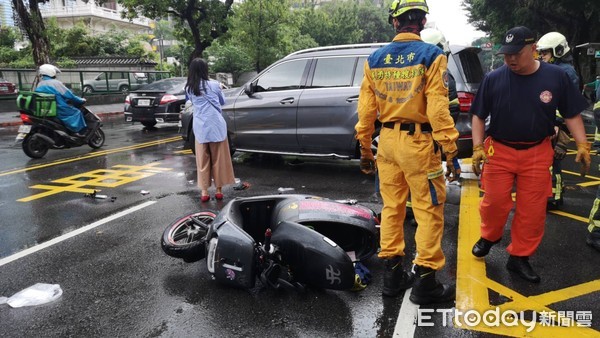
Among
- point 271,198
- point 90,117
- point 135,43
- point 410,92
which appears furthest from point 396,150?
point 135,43

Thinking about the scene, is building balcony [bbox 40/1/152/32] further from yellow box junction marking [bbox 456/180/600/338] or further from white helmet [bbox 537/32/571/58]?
yellow box junction marking [bbox 456/180/600/338]

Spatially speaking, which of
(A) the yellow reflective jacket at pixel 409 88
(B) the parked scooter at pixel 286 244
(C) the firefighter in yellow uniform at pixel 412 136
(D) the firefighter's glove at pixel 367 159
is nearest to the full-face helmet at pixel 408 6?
(C) the firefighter in yellow uniform at pixel 412 136

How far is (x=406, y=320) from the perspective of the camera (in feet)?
9.54

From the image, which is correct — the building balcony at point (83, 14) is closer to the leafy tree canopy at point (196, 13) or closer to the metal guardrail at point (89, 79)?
the metal guardrail at point (89, 79)


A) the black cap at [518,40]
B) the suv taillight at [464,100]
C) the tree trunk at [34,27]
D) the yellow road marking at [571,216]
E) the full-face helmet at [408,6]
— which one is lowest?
the yellow road marking at [571,216]

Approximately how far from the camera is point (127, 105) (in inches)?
523

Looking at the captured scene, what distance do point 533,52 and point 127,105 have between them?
12.0 m

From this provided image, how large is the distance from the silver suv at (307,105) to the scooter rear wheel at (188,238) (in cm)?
296

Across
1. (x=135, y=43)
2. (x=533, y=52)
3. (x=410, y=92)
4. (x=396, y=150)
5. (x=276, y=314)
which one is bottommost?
(x=276, y=314)

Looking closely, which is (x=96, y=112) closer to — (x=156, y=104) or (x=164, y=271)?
(x=156, y=104)

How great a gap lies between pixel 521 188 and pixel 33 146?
339 inches

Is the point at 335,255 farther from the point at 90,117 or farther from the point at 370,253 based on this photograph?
the point at 90,117

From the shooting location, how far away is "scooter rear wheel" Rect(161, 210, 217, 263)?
362cm

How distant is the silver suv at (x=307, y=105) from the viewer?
257 inches
